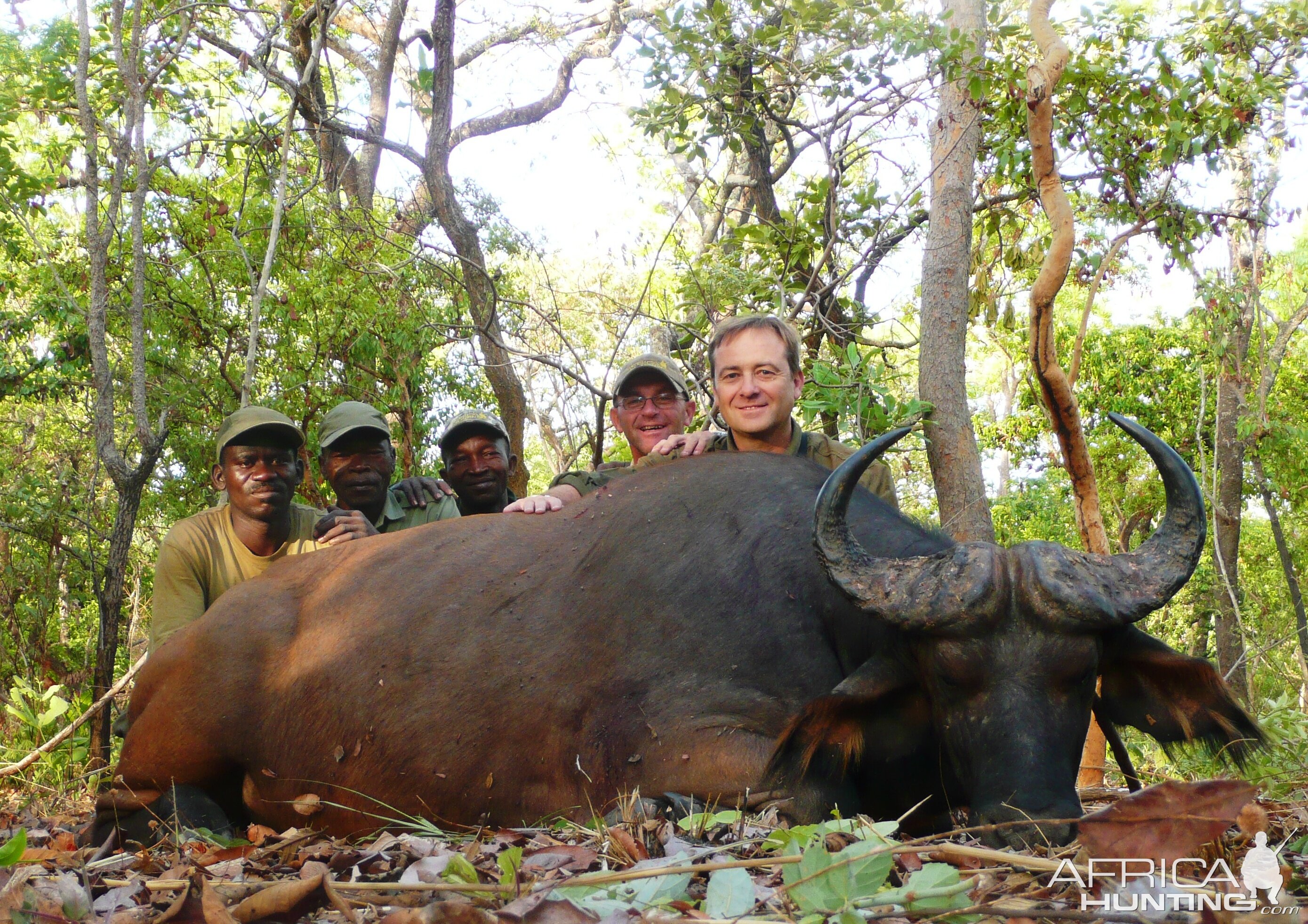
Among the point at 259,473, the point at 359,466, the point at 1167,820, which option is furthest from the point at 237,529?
the point at 1167,820

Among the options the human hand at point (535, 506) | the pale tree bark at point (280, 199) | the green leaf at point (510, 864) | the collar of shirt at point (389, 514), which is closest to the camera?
the green leaf at point (510, 864)

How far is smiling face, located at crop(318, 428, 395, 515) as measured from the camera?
664 centimetres

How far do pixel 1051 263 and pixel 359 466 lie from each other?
448 centimetres

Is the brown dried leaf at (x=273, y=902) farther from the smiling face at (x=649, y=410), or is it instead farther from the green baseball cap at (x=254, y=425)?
the smiling face at (x=649, y=410)

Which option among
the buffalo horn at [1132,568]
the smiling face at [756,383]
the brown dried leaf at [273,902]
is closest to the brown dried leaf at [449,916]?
the brown dried leaf at [273,902]

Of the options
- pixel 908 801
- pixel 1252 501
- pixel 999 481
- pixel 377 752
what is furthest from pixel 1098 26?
pixel 999 481

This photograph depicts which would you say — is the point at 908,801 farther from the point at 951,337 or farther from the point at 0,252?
the point at 0,252

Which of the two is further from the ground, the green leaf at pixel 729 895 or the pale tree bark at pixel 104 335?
the pale tree bark at pixel 104 335

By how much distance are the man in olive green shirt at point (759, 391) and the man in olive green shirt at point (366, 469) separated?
1.91 m

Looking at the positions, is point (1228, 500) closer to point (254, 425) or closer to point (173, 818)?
point (254, 425)

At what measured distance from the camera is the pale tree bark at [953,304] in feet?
23.8

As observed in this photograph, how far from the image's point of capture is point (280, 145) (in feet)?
34.4

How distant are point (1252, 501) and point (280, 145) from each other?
20.7 metres

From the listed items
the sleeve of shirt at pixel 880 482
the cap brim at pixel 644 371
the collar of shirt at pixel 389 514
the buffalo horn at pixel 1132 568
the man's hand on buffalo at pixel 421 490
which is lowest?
the buffalo horn at pixel 1132 568
